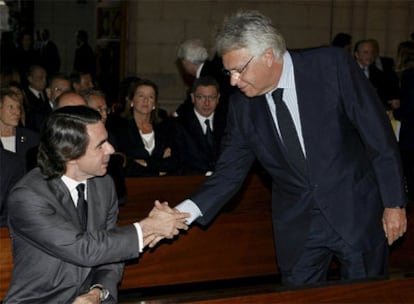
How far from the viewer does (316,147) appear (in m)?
4.07

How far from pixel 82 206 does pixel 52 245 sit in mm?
303

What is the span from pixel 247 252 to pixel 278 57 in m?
1.89

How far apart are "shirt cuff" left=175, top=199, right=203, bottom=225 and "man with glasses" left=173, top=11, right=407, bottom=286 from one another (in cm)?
2

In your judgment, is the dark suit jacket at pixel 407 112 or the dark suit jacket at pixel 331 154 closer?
the dark suit jacket at pixel 331 154

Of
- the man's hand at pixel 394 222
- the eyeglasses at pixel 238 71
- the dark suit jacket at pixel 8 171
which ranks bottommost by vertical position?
the dark suit jacket at pixel 8 171

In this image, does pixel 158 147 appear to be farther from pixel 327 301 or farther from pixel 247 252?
pixel 327 301

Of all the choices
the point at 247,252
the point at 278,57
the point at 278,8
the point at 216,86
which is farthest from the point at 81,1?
the point at 278,57

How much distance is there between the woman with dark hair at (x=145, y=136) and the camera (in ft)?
25.2

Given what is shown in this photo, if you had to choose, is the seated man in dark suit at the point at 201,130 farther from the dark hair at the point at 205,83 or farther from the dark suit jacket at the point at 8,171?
the dark suit jacket at the point at 8,171

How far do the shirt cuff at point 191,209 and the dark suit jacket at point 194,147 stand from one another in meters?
3.47

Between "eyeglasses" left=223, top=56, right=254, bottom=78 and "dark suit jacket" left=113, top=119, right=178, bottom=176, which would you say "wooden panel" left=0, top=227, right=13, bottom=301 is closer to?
"eyeglasses" left=223, top=56, right=254, bottom=78

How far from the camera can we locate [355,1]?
42.2ft

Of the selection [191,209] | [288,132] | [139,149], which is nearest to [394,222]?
[288,132]

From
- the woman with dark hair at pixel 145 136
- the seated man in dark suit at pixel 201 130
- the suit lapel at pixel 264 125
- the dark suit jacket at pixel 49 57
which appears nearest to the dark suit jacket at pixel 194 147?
the seated man in dark suit at pixel 201 130
